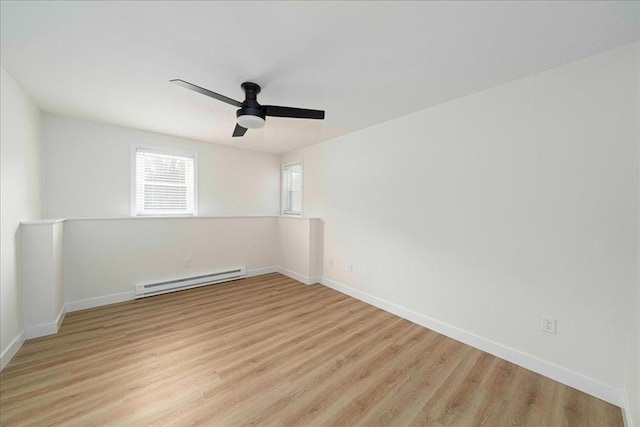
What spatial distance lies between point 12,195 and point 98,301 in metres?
1.64

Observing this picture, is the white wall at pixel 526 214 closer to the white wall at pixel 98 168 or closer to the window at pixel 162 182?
the white wall at pixel 98 168

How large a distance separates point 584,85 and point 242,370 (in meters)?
3.38

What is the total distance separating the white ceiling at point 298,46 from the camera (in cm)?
137

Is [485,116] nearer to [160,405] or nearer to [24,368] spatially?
[160,405]

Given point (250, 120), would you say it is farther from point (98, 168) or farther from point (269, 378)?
point (98, 168)

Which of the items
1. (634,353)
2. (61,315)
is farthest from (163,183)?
(634,353)

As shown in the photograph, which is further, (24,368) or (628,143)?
(24,368)

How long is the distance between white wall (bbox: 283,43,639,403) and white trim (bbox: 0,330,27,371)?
11.5 ft

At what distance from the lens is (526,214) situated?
2.00m

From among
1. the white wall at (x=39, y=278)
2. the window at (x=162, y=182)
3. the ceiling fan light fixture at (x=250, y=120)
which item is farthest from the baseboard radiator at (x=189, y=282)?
the ceiling fan light fixture at (x=250, y=120)

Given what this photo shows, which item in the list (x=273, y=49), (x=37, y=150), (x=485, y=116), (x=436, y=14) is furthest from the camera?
(x=37, y=150)

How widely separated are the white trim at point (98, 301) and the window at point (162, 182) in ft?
3.78

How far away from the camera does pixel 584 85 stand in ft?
5.73

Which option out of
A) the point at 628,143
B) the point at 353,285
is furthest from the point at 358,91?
the point at 353,285
